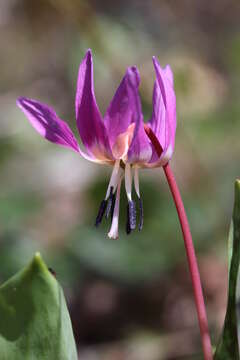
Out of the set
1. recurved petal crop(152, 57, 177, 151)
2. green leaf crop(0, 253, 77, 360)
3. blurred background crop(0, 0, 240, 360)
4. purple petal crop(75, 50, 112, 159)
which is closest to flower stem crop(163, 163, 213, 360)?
recurved petal crop(152, 57, 177, 151)

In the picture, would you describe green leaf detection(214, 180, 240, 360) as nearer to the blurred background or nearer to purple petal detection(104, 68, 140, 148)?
purple petal detection(104, 68, 140, 148)

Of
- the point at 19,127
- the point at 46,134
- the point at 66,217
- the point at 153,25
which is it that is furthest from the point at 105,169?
the point at 46,134

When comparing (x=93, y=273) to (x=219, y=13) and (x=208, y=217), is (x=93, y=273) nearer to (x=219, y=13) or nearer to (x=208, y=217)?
(x=208, y=217)

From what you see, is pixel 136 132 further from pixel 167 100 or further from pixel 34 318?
pixel 34 318

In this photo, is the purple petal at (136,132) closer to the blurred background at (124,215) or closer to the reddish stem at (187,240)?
the reddish stem at (187,240)

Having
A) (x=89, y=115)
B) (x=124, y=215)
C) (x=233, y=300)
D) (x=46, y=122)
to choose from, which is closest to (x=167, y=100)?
(x=89, y=115)

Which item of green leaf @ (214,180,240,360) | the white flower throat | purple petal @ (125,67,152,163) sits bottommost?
green leaf @ (214,180,240,360)

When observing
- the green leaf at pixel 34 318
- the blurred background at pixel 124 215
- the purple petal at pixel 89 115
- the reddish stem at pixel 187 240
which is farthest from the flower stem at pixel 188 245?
the blurred background at pixel 124 215
